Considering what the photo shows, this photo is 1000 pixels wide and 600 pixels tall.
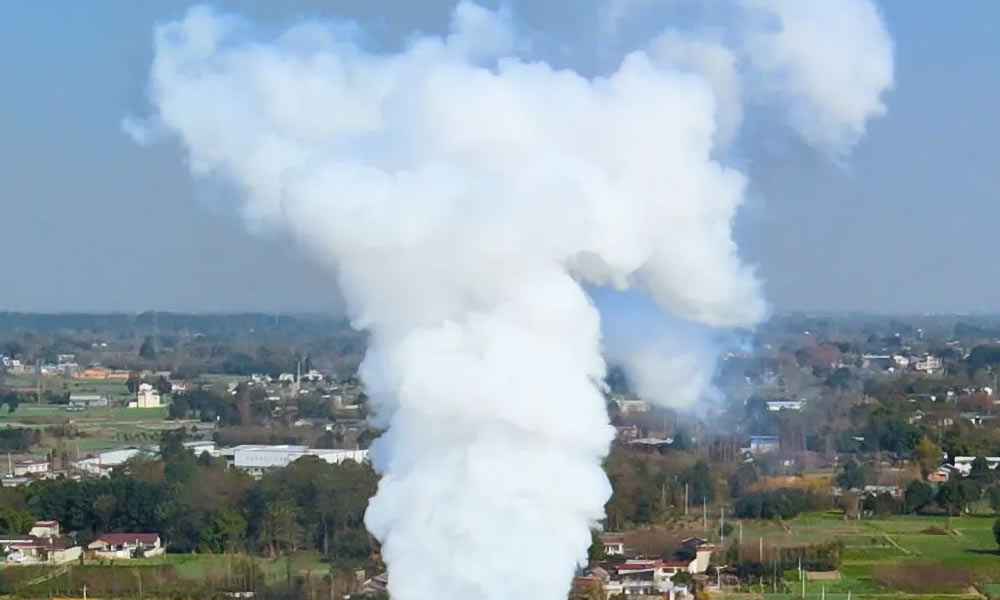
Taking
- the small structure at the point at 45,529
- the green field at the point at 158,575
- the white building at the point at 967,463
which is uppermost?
the white building at the point at 967,463

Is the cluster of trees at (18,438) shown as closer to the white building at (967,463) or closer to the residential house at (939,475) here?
the residential house at (939,475)

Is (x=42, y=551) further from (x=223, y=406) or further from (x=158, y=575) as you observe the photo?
(x=223, y=406)

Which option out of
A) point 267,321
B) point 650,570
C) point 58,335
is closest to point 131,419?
point 650,570

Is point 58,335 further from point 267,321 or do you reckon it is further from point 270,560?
point 270,560

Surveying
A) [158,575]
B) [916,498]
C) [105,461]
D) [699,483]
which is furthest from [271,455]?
[916,498]

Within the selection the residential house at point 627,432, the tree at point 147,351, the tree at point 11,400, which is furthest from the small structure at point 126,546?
the tree at point 147,351
